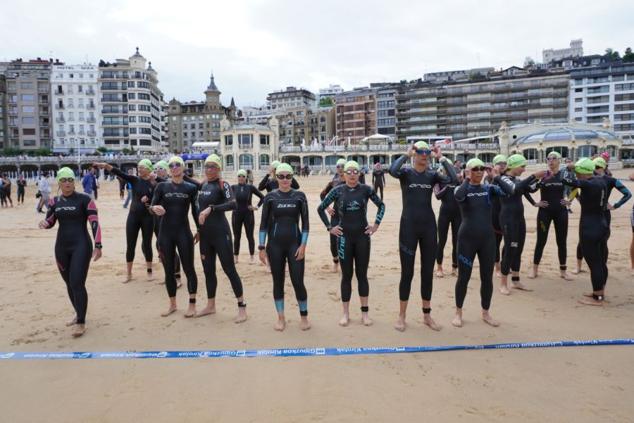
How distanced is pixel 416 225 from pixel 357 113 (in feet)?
371

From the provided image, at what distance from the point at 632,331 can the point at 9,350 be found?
306 inches

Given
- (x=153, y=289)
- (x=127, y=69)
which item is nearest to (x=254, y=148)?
(x=127, y=69)

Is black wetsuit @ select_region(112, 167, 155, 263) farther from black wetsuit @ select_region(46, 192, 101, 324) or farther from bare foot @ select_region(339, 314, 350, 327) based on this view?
bare foot @ select_region(339, 314, 350, 327)

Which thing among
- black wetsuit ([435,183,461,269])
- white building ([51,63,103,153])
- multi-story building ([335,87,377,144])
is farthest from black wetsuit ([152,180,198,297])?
multi-story building ([335,87,377,144])

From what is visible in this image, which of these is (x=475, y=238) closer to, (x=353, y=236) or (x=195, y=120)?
(x=353, y=236)

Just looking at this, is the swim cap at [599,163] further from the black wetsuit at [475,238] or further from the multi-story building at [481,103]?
the multi-story building at [481,103]

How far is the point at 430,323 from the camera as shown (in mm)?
6078

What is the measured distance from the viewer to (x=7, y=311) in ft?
22.7

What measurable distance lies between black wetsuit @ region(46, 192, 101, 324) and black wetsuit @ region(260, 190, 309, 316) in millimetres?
2361

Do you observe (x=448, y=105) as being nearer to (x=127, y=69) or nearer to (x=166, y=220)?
(x=127, y=69)

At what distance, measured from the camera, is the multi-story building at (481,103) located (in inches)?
3898

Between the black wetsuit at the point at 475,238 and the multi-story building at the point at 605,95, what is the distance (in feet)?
329

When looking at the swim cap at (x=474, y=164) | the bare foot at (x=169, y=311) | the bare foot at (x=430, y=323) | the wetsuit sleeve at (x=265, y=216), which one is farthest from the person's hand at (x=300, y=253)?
the swim cap at (x=474, y=164)

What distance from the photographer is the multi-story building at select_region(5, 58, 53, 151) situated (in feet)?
297
